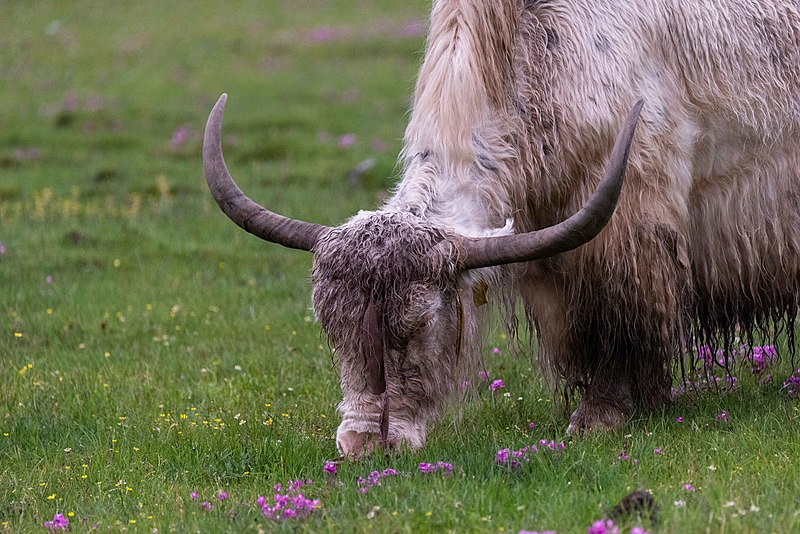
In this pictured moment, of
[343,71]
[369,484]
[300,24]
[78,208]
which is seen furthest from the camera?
[300,24]

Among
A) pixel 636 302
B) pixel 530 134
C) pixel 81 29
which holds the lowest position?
pixel 636 302

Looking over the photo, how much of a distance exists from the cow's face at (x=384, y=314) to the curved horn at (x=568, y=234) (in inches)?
4.9

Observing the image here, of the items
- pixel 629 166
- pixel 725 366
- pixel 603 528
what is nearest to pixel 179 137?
pixel 725 366

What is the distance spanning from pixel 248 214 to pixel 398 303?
0.84m

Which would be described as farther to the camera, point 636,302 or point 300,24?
point 300,24

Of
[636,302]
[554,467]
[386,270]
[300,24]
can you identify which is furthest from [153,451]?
[300,24]

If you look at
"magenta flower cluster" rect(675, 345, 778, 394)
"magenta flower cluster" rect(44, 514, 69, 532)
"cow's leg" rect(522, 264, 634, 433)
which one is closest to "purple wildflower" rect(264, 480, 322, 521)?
"magenta flower cluster" rect(44, 514, 69, 532)

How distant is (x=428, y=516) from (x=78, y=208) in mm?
7996

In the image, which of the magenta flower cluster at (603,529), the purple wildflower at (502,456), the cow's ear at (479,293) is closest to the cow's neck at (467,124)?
the cow's ear at (479,293)

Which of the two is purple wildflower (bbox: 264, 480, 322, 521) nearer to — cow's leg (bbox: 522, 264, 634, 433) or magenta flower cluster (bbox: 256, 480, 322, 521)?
magenta flower cluster (bbox: 256, 480, 322, 521)

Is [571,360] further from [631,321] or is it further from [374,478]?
[374,478]

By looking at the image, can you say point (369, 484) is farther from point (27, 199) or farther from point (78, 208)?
point (27, 199)

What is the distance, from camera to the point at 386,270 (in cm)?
466

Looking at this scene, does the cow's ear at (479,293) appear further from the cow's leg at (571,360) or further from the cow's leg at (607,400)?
the cow's leg at (607,400)
